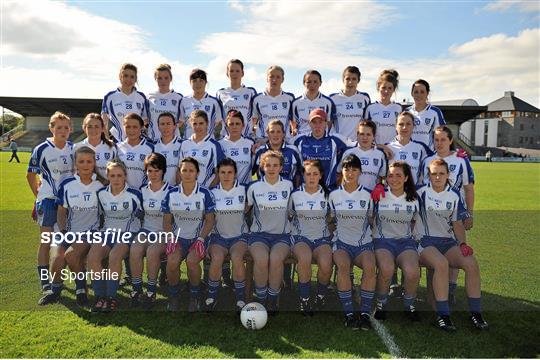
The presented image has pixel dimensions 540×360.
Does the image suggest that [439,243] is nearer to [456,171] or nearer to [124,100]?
[456,171]

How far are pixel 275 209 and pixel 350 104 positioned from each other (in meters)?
1.98

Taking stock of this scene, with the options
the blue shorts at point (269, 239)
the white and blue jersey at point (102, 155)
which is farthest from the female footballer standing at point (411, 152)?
the white and blue jersey at point (102, 155)

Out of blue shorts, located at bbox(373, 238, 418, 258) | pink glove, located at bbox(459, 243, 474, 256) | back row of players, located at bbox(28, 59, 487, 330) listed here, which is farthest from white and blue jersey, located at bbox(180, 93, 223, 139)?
pink glove, located at bbox(459, 243, 474, 256)

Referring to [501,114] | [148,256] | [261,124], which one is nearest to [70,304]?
[148,256]

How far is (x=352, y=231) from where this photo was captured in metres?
4.20

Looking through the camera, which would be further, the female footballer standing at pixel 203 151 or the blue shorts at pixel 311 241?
the female footballer standing at pixel 203 151

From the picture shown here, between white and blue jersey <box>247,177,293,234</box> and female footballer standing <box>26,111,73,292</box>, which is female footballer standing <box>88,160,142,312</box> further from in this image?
white and blue jersey <box>247,177,293,234</box>

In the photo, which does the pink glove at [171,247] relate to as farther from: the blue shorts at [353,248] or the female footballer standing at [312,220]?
the blue shorts at [353,248]

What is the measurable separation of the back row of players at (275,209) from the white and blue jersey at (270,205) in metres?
0.01

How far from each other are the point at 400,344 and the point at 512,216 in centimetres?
752

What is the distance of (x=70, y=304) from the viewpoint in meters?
4.25

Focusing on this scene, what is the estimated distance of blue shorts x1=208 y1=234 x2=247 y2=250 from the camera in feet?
13.9

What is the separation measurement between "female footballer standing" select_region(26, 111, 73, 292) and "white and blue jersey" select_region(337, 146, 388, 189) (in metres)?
3.04

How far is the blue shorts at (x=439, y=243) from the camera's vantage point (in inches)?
165
